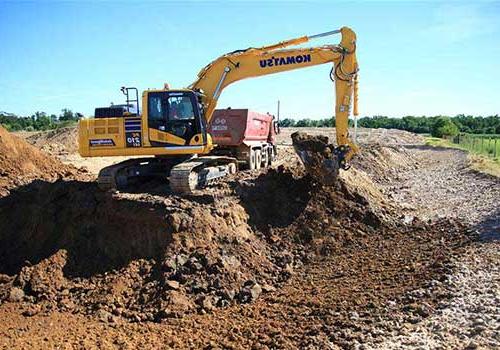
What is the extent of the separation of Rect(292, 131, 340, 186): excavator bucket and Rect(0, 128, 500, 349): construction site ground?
14.3 inches

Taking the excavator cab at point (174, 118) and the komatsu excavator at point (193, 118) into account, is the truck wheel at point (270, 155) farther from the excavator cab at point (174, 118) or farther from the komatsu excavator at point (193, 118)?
the excavator cab at point (174, 118)

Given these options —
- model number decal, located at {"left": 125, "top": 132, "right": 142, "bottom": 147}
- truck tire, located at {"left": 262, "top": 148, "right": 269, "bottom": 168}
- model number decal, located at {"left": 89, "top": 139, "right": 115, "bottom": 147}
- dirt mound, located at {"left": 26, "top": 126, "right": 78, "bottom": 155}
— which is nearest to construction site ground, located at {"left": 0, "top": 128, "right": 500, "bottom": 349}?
model number decal, located at {"left": 89, "top": 139, "right": 115, "bottom": 147}

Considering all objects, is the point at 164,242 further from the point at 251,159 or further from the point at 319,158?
the point at 251,159

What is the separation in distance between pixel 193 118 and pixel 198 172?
4.25 ft

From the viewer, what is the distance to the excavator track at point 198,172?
9742mm

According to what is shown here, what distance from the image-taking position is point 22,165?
13422mm

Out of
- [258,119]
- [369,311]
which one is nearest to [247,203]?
[369,311]

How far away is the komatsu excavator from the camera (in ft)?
35.6

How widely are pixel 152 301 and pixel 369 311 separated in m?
3.34

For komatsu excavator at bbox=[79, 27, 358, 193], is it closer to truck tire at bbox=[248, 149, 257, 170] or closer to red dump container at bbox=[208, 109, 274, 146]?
red dump container at bbox=[208, 109, 274, 146]

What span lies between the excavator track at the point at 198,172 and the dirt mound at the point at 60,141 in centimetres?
1768

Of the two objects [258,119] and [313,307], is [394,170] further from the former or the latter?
[313,307]

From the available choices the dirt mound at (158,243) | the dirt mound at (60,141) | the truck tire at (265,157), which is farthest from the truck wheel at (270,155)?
the dirt mound at (60,141)

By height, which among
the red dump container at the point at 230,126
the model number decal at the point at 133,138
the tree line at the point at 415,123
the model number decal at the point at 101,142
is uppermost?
the tree line at the point at 415,123
